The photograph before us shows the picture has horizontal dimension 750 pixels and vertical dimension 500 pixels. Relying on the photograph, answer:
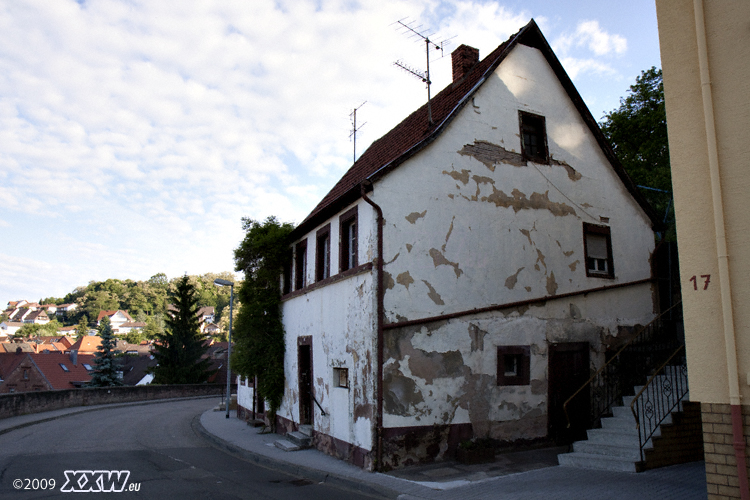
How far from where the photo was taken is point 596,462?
9141 millimetres

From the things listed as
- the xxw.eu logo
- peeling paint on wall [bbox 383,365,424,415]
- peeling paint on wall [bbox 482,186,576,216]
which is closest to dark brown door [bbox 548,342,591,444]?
peeling paint on wall [bbox 482,186,576,216]

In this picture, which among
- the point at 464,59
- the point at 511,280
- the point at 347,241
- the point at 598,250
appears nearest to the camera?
the point at 511,280

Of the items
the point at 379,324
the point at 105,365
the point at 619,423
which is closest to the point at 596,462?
the point at 619,423

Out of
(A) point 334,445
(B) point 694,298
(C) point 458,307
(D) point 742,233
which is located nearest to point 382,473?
(A) point 334,445

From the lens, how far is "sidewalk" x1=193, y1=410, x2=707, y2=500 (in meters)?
7.56

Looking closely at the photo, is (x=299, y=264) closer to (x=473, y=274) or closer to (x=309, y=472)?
(x=473, y=274)

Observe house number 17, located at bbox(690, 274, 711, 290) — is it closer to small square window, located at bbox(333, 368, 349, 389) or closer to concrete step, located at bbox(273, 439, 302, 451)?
small square window, located at bbox(333, 368, 349, 389)

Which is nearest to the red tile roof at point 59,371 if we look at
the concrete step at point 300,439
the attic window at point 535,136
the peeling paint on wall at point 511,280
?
the concrete step at point 300,439

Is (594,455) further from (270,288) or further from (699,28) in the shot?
(270,288)

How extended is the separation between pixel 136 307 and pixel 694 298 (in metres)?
164

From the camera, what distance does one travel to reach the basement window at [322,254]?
13594mm

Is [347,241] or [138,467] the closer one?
[138,467]

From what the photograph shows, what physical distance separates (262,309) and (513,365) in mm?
8483

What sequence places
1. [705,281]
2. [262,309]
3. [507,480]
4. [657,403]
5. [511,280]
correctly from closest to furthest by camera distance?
[705,281], [507,480], [657,403], [511,280], [262,309]
